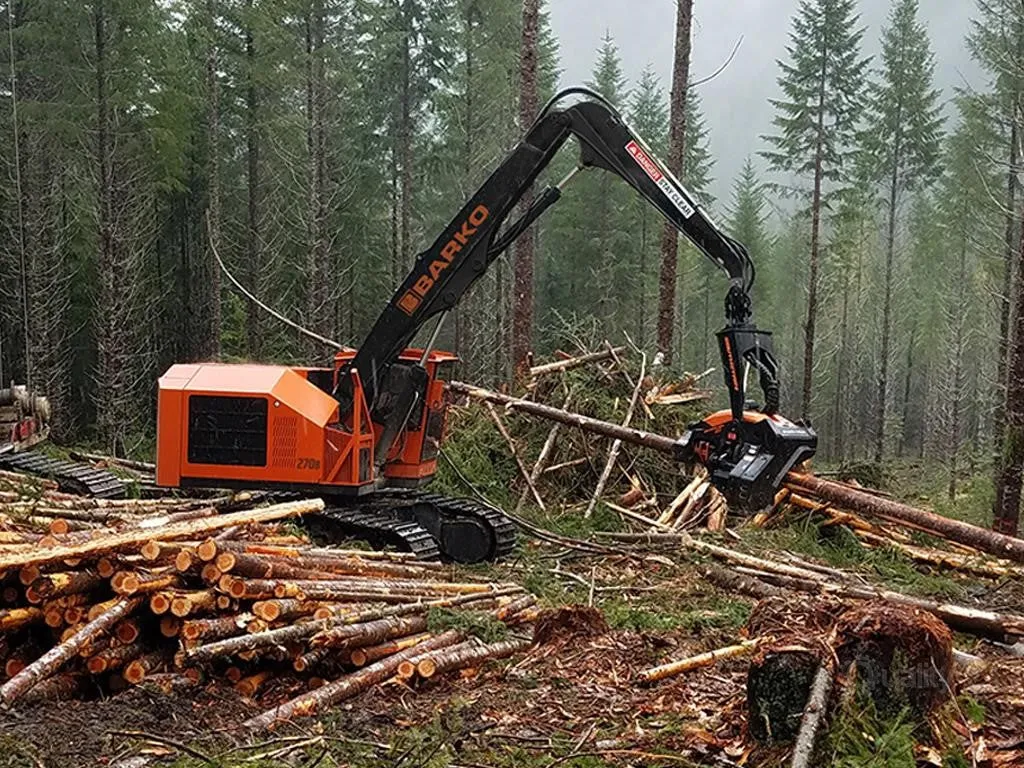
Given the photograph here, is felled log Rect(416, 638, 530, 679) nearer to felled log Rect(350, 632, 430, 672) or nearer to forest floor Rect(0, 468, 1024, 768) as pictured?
forest floor Rect(0, 468, 1024, 768)

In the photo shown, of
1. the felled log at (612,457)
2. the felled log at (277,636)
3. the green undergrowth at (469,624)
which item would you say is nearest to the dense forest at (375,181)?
the felled log at (612,457)

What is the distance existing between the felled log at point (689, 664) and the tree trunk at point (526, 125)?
33.2 ft

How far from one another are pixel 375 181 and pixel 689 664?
3279 centimetres

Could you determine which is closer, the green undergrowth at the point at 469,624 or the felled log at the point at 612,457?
the green undergrowth at the point at 469,624

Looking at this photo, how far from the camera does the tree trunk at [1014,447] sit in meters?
12.8

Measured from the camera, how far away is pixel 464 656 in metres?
6.44

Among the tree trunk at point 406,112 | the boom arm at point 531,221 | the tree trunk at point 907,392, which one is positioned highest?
the tree trunk at point 406,112

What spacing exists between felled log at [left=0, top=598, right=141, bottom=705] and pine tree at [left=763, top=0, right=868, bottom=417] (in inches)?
1153

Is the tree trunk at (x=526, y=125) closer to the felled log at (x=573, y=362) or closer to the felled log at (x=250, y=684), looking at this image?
the felled log at (x=573, y=362)

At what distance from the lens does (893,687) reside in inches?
177

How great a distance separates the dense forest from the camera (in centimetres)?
2264

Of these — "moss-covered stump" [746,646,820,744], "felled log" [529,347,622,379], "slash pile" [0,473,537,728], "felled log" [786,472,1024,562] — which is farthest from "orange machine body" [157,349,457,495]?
"moss-covered stump" [746,646,820,744]

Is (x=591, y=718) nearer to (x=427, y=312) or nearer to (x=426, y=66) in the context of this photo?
(x=427, y=312)

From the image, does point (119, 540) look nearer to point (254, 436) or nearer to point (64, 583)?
point (64, 583)
